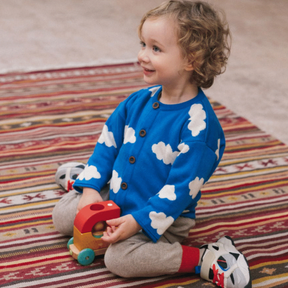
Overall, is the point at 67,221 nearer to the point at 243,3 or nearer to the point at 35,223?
the point at 35,223

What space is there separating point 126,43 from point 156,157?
5.92ft

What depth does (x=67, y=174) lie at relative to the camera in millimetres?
1365

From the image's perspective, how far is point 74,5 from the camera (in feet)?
11.4

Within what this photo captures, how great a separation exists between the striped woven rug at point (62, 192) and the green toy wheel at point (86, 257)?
0.01 meters

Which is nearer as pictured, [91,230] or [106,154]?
[91,230]

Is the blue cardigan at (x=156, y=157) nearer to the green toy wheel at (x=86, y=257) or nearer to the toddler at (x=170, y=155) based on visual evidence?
the toddler at (x=170, y=155)

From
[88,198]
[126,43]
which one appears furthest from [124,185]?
[126,43]

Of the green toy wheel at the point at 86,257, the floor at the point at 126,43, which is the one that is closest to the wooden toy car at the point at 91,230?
the green toy wheel at the point at 86,257

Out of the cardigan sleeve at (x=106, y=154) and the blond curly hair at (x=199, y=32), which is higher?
the blond curly hair at (x=199, y=32)

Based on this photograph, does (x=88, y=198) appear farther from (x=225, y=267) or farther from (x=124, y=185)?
(x=225, y=267)

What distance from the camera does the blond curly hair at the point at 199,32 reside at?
3.26ft

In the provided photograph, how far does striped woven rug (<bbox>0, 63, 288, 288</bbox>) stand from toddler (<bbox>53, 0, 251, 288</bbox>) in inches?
2.3

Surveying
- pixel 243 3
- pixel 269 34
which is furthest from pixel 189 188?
pixel 243 3

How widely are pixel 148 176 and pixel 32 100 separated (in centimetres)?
103
